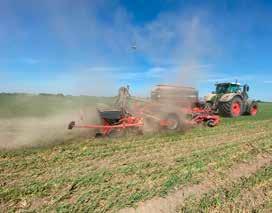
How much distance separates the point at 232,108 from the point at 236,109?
69 cm

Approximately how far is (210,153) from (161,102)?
18.0 feet

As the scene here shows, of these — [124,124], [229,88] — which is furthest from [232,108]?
[124,124]

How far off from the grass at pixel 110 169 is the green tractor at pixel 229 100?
23.0 ft

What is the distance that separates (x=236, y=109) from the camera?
18.8 m

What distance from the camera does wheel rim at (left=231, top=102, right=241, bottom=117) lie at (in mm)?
18422

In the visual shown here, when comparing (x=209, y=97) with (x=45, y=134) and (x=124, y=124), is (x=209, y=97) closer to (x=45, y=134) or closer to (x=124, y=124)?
(x=124, y=124)

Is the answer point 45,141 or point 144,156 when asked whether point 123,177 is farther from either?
point 45,141

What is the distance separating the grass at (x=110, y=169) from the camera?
17.5ft

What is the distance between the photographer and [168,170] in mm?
7012

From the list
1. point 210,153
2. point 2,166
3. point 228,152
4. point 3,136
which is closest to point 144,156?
point 210,153

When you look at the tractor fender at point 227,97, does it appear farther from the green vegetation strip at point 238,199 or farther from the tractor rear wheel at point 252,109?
the green vegetation strip at point 238,199

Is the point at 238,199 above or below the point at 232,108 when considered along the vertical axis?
below

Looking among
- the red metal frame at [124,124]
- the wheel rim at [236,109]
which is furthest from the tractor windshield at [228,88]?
the red metal frame at [124,124]

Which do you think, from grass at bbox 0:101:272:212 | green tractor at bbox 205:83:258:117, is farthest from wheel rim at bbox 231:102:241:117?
grass at bbox 0:101:272:212
